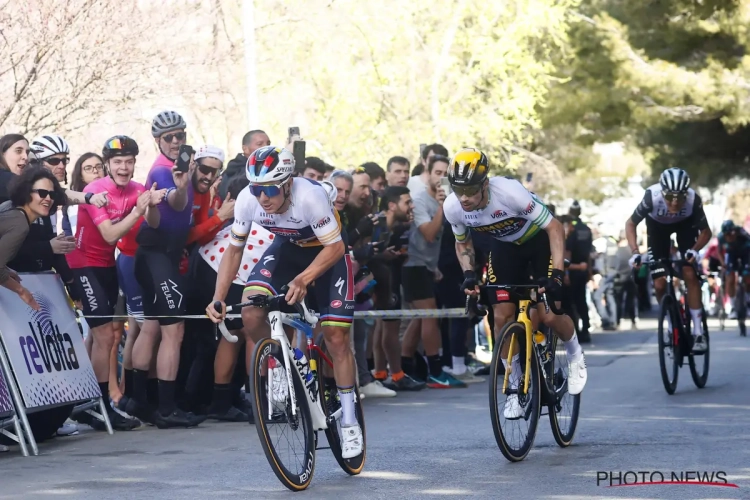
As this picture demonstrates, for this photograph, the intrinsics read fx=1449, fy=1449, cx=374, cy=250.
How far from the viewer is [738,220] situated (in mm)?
82812

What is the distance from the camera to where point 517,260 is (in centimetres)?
950

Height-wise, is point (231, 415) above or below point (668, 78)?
below

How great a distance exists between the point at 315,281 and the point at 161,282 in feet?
8.81

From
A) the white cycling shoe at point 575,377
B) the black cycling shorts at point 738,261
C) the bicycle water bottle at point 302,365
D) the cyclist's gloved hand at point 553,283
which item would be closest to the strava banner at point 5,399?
the bicycle water bottle at point 302,365

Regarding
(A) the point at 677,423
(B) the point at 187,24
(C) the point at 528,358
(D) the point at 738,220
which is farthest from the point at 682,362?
(D) the point at 738,220

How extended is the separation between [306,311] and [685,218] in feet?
19.8

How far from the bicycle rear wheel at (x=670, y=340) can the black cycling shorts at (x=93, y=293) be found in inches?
196

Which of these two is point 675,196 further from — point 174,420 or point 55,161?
point 55,161

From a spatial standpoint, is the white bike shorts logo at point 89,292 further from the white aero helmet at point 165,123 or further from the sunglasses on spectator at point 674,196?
the sunglasses on spectator at point 674,196

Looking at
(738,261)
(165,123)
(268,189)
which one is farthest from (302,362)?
(738,261)

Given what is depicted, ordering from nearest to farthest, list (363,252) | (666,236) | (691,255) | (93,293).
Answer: (93,293)
(363,252)
(691,255)
(666,236)

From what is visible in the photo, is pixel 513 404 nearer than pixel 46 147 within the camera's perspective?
Yes

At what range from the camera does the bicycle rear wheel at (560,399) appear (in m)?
9.43

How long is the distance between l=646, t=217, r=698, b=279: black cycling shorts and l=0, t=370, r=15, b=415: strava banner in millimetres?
6300
